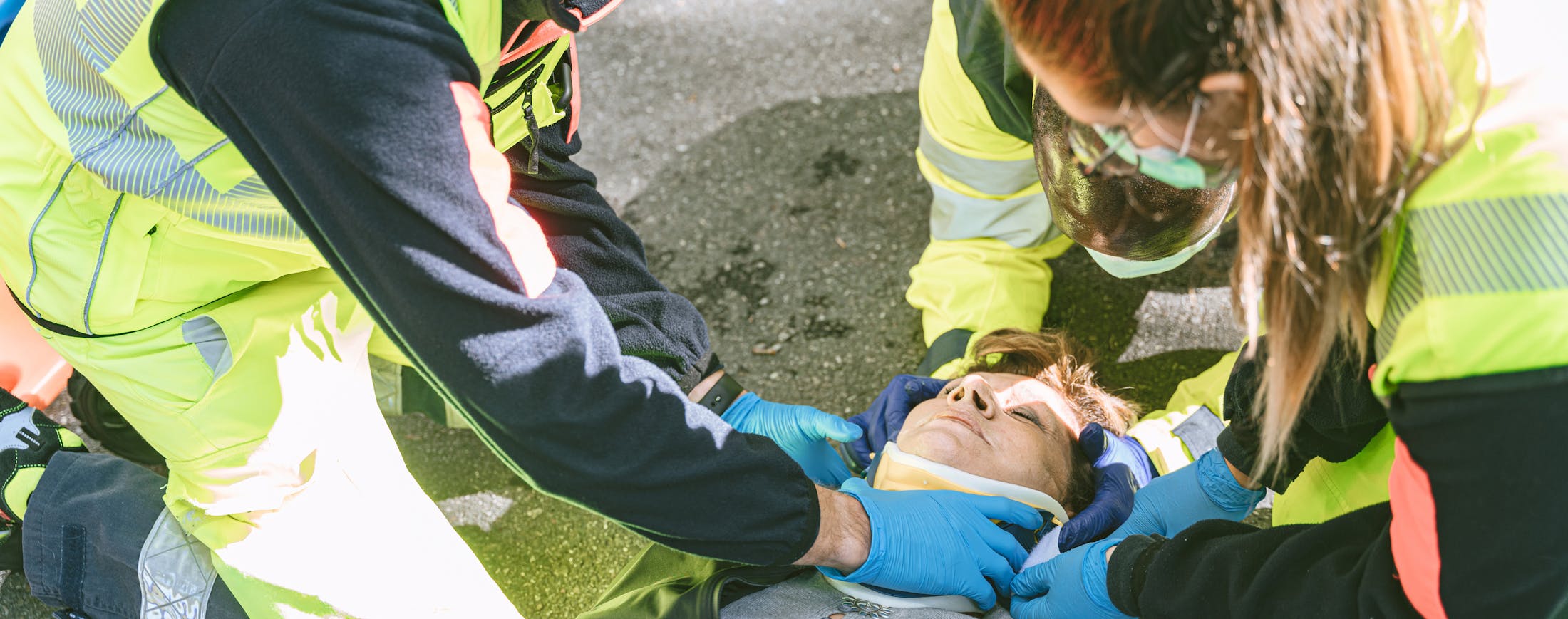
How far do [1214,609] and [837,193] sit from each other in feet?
4.89

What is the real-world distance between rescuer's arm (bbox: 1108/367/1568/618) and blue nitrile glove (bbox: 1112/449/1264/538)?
1.59ft

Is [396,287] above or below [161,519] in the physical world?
above

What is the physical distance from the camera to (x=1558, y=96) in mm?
725

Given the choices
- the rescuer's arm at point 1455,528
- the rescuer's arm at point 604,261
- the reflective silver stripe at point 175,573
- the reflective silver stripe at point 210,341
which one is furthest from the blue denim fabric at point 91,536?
the rescuer's arm at point 1455,528

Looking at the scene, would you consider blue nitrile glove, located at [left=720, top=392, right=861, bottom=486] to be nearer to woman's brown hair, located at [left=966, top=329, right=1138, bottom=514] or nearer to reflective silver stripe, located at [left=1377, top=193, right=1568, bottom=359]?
woman's brown hair, located at [left=966, top=329, right=1138, bottom=514]

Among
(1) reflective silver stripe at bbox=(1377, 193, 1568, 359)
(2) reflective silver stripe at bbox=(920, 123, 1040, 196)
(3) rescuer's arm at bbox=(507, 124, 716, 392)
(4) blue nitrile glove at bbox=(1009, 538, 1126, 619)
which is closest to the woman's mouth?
(4) blue nitrile glove at bbox=(1009, 538, 1126, 619)

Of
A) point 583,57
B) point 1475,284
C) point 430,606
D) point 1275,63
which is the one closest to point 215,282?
point 430,606

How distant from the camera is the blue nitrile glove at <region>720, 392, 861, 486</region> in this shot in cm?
174

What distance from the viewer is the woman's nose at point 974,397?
1649mm

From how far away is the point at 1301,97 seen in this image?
69cm

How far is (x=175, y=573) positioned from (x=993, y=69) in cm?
144

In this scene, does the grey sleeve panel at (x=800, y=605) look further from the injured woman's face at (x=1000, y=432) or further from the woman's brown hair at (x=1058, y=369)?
the woman's brown hair at (x=1058, y=369)

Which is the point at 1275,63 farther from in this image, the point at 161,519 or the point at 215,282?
the point at 161,519

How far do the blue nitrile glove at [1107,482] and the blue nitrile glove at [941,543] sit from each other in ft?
0.24
